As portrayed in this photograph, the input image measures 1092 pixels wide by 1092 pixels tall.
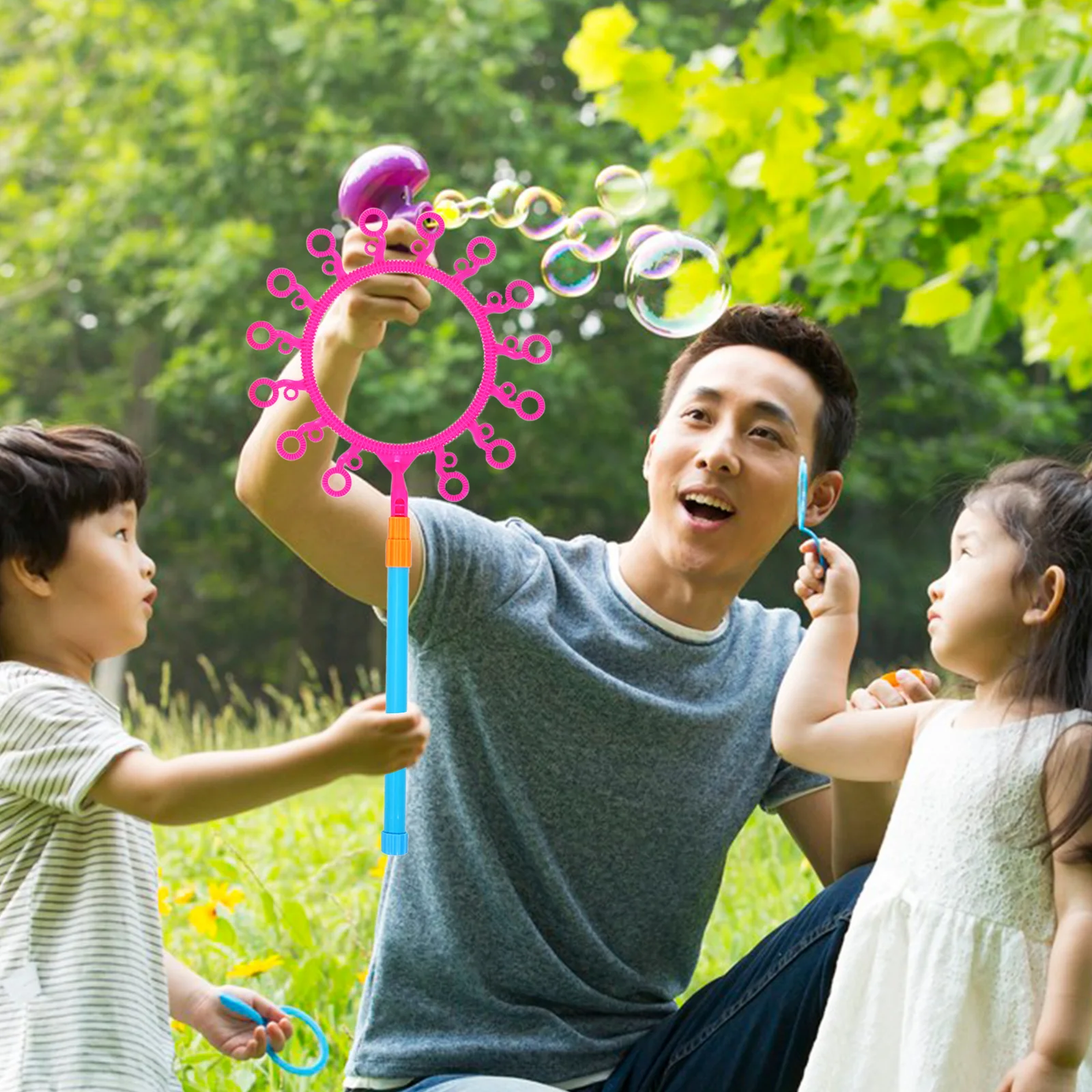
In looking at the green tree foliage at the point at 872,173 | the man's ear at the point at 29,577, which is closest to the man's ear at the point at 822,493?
the man's ear at the point at 29,577

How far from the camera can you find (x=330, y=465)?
6.17 feet

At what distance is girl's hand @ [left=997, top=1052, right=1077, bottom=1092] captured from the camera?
1.73 m

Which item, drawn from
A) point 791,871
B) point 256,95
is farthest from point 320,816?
point 256,95

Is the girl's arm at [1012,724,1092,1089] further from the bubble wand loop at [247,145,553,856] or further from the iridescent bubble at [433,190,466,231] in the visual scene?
the iridescent bubble at [433,190,466,231]

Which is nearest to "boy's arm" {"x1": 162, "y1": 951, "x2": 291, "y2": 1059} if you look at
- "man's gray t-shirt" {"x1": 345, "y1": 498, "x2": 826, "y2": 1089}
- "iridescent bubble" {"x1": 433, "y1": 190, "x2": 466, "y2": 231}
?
"man's gray t-shirt" {"x1": 345, "y1": 498, "x2": 826, "y2": 1089}

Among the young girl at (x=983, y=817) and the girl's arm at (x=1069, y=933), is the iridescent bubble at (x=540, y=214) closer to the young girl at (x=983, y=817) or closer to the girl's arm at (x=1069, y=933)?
the young girl at (x=983, y=817)

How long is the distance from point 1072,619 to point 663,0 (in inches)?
580

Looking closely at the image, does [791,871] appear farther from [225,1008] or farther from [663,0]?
[663,0]

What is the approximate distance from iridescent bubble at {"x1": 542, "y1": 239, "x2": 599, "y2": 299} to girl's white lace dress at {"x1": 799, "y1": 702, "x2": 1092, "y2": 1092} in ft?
2.88

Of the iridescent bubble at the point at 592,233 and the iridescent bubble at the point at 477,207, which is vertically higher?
the iridescent bubble at the point at 592,233

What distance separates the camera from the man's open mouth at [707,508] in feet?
7.39

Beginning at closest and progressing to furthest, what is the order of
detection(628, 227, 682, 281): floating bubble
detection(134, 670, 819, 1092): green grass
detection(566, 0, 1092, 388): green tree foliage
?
detection(628, 227, 682, 281): floating bubble → detection(134, 670, 819, 1092): green grass → detection(566, 0, 1092, 388): green tree foliage

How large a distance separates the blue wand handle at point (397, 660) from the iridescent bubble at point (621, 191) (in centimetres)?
111

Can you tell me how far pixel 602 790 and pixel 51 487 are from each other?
82 centimetres
